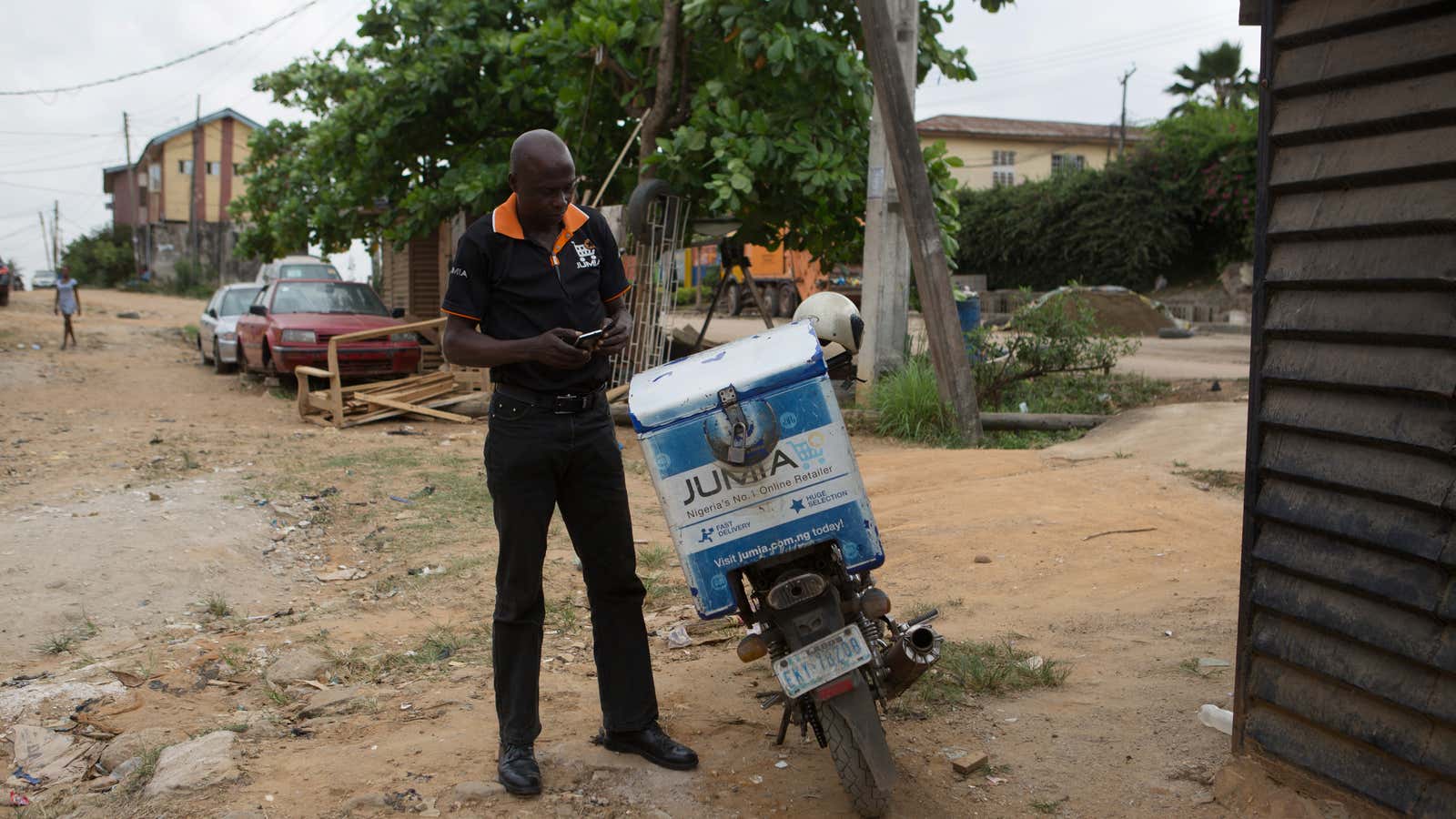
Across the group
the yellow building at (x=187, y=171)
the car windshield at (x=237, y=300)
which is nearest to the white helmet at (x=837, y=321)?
the car windshield at (x=237, y=300)

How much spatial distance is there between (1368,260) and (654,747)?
2.37 metres

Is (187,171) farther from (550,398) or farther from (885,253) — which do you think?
(550,398)

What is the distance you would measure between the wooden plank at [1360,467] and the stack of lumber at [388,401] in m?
10.0

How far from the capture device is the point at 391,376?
14.2 metres

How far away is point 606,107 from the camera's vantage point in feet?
42.6

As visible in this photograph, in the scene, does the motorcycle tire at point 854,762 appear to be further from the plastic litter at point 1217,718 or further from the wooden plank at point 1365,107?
the wooden plank at point 1365,107

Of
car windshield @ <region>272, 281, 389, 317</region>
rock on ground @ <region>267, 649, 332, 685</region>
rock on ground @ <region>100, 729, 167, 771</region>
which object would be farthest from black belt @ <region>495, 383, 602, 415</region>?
car windshield @ <region>272, 281, 389, 317</region>

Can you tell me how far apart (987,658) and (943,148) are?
8.09 meters

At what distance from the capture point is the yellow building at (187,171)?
53656 mm

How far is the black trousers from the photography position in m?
3.21

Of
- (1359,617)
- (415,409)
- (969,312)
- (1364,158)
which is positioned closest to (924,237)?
(969,312)

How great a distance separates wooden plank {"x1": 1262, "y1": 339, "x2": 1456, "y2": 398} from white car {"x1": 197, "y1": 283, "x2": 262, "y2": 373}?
51.4 feet

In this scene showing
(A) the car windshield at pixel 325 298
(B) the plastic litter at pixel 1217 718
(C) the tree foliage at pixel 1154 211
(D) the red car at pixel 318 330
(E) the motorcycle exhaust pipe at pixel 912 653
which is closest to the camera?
(E) the motorcycle exhaust pipe at pixel 912 653

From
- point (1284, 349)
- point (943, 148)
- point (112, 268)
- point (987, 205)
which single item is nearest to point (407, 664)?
point (1284, 349)
